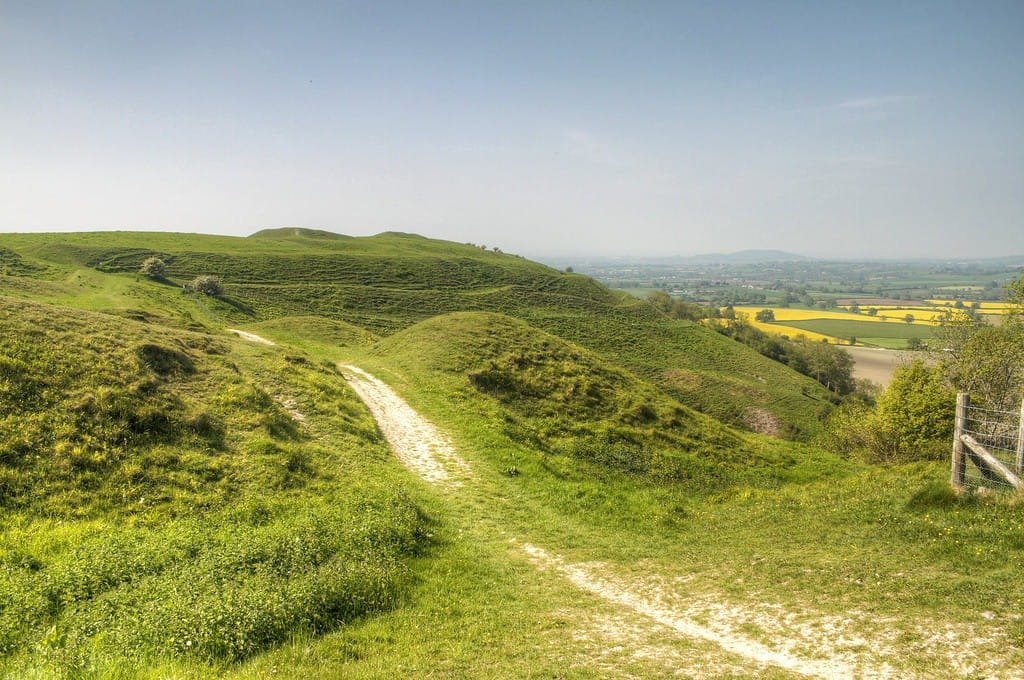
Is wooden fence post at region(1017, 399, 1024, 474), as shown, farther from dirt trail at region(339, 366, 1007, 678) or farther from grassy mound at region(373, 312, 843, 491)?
grassy mound at region(373, 312, 843, 491)

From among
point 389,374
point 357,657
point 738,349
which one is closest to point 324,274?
point 389,374

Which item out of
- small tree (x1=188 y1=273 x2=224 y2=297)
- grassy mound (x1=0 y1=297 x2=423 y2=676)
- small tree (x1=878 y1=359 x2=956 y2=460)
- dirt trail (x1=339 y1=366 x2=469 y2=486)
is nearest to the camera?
grassy mound (x1=0 y1=297 x2=423 y2=676)

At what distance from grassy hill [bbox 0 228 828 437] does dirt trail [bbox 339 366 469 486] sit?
33.4 m

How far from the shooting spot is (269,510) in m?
13.9

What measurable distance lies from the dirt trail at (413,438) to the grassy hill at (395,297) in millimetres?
33412

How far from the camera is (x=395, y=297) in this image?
282 ft

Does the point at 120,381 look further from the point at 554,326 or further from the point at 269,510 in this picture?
the point at 554,326

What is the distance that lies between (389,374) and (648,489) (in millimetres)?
20363

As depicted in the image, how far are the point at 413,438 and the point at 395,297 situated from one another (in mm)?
66079

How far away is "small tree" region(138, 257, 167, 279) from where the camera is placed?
2849 inches

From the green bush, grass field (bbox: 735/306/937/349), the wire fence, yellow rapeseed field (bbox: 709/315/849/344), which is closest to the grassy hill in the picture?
the green bush

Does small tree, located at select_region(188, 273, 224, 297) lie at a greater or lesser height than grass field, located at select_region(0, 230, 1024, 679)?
greater

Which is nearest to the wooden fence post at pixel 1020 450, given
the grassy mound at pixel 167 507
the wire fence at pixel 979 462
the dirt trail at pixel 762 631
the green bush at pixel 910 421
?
the wire fence at pixel 979 462

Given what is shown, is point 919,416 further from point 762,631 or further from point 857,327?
point 857,327
